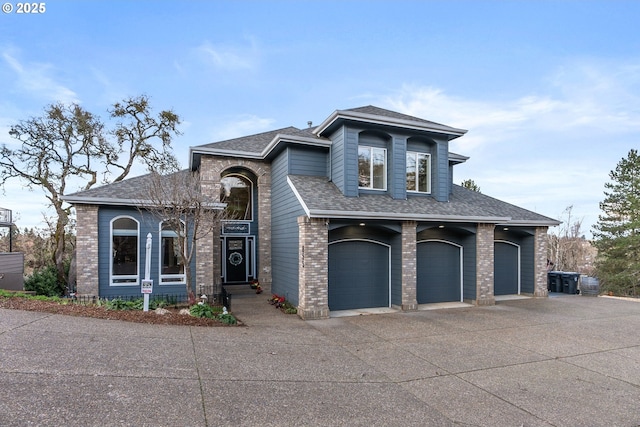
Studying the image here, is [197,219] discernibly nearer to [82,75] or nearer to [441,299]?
[441,299]

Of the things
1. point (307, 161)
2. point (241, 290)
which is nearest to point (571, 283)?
point (307, 161)

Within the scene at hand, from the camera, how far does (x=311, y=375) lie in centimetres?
554

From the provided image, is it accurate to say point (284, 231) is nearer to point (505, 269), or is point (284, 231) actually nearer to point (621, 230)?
point (505, 269)

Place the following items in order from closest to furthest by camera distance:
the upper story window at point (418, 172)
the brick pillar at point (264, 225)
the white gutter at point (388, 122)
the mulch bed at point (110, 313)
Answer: the mulch bed at point (110, 313), the white gutter at point (388, 122), the upper story window at point (418, 172), the brick pillar at point (264, 225)

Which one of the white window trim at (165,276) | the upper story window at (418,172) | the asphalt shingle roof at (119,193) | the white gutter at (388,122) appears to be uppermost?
the white gutter at (388,122)

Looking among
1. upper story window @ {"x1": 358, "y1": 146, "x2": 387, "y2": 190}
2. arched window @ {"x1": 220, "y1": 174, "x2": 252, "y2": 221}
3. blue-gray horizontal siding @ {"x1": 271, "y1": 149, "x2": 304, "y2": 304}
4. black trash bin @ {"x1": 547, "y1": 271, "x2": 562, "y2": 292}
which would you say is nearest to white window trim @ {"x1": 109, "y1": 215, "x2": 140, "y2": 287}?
arched window @ {"x1": 220, "y1": 174, "x2": 252, "y2": 221}

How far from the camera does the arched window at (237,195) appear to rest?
15375 millimetres

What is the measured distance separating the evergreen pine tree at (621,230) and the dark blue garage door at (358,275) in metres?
25.2

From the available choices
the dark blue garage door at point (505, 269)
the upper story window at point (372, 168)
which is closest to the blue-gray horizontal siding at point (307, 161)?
the upper story window at point (372, 168)

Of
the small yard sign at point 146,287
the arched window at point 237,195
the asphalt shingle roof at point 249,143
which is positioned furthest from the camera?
the arched window at point 237,195

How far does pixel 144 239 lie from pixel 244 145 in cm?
585

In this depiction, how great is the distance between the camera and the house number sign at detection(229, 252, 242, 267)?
49.8 ft

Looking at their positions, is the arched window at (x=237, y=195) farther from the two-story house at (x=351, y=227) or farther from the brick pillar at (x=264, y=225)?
the brick pillar at (x=264, y=225)

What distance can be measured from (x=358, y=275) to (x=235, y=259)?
6.13 m
